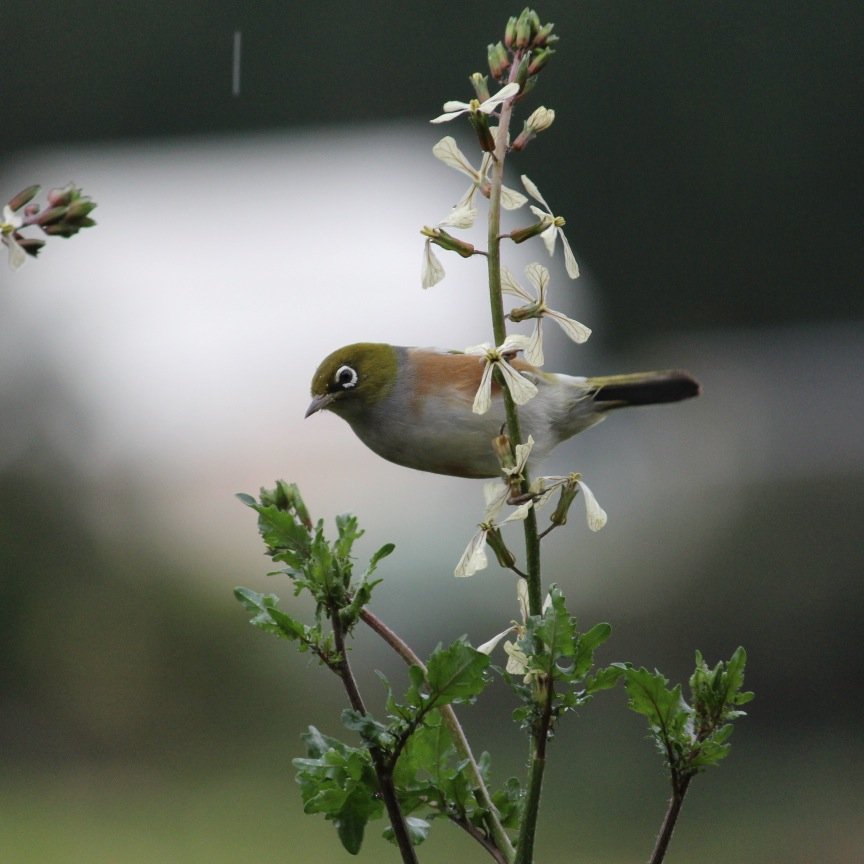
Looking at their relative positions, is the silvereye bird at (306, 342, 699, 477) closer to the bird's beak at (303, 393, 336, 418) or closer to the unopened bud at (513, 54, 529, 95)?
the bird's beak at (303, 393, 336, 418)

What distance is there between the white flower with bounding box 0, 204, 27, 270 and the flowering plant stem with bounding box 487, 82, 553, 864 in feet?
1.14

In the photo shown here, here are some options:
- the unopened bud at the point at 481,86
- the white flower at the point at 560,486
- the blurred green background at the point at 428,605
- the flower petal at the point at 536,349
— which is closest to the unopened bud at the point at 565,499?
the white flower at the point at 560,486

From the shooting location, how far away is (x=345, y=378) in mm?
1597

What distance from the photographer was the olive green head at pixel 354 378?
157 cm

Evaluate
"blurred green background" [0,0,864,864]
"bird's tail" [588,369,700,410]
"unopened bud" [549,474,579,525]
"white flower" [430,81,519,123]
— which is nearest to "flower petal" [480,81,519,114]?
"white flower" [430,81,519,123]

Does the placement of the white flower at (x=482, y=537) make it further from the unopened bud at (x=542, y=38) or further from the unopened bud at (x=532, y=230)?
the unopened bud at (x=542, y=38)

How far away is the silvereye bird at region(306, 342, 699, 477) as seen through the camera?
1614 millimetres

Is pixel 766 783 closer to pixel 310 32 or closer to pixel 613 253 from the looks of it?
pixel 613 253

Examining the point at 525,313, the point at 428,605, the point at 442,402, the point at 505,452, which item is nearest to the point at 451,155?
the point at 525,313

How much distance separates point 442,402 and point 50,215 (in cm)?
86

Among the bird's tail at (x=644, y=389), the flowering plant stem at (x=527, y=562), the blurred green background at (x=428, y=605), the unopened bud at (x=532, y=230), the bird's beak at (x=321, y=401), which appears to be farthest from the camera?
the blurred green background at (x=428, y=605)

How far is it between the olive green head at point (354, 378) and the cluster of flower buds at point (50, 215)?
0.57 m

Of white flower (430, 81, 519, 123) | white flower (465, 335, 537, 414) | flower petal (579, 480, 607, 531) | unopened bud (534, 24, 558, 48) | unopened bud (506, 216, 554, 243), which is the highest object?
unopened bud (534, 24, 558, 48)

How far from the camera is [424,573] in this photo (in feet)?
19.3
